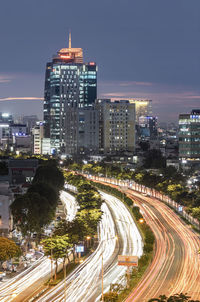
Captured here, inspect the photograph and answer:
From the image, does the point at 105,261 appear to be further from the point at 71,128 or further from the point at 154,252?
the point at 71,128

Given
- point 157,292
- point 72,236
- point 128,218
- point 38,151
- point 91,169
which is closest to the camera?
point 157,292

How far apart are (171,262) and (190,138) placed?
78.7 meters

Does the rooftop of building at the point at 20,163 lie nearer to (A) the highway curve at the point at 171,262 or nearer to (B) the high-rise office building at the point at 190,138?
(A) the highway curve at the point at 171,262

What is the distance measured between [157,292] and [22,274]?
9219mm

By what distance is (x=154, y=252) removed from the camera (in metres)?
40.6

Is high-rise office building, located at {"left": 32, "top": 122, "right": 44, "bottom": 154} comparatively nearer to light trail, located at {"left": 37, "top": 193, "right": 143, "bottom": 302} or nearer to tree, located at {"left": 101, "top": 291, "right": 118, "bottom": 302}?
light trail, located at {"left": 37, "top": 193, "right": 143, "bottom": 302}

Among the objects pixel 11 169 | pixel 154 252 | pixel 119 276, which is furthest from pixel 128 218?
pixel 11 169

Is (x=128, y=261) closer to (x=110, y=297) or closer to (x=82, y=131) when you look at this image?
(x=110, y=297)

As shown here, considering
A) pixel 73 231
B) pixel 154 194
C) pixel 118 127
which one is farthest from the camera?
pixel 118 127

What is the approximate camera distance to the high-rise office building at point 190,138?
113500 millimetres

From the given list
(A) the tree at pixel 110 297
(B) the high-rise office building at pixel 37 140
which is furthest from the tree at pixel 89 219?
(B) the high-rise office building at pixel 37 140

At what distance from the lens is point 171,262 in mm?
37594

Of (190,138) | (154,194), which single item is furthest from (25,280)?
(190,138)

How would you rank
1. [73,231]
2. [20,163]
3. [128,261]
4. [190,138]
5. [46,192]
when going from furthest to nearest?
[190,138]
[20,163]
[46,192]
[73,231]
[128,261]
